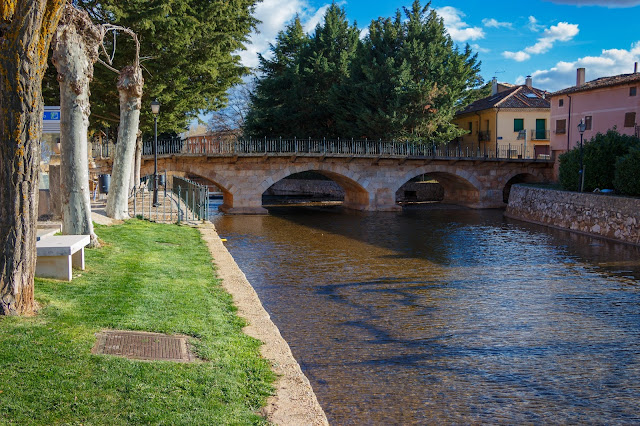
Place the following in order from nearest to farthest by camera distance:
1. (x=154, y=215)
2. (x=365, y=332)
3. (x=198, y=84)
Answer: (x=365, y=332) < (x=154, y=215) < (x=198, y=84)

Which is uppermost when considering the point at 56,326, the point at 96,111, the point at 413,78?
the point at 413,78

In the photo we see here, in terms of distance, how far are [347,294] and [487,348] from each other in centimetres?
475

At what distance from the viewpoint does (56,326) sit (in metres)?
7.45

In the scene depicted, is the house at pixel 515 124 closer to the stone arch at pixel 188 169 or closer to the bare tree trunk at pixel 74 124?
the stone arch at pixel 188 169

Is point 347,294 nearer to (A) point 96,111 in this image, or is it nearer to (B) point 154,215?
(B) point 154,215

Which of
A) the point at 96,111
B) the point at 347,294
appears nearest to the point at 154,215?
the point at 96,111

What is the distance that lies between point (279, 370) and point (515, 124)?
47439mm

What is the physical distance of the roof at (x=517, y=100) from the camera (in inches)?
2014

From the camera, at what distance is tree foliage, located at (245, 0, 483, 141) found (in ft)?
139

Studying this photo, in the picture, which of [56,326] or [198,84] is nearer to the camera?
[56,326]

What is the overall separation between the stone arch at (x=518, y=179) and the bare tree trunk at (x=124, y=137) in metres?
30.3

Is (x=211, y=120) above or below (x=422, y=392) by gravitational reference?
above

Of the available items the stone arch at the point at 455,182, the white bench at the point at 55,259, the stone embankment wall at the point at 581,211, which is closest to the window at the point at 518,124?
the stone arch at the point at 455,182

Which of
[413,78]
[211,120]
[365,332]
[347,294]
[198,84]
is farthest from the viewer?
[211,120]
